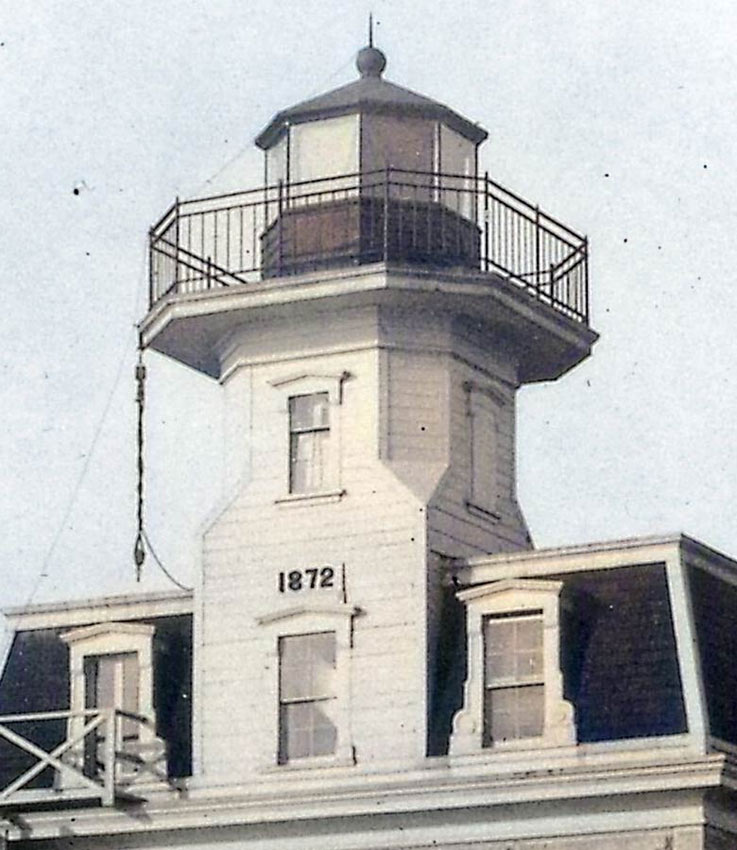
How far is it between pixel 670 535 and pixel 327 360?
4530mm

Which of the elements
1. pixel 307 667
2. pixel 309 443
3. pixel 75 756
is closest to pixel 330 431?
pixel 309 443

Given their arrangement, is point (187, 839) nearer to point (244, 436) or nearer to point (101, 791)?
point (101, 791)

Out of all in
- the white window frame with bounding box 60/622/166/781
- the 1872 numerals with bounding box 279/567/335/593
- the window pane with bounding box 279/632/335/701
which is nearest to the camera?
the window pane with bounding box 279/632/335/701

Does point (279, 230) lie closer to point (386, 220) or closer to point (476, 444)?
point (386, 220)

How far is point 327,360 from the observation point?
124 feet

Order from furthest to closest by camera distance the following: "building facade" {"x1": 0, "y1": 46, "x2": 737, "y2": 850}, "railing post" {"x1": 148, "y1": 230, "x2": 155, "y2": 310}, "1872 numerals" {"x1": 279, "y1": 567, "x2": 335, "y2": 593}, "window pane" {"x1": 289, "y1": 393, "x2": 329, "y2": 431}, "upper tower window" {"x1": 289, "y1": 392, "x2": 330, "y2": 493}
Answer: "railing post" {"x1": 148, "y1": 230, "x2": 155, "y2": 310} → "window pane" {"x1": 289, "y1": 393, "x2": 329, "y2": 431} → "upper tower window" {"x1": 289, "y1": 392, "x2": 330, "y2": 493} → "1872 numerals" {"x1": 279, "y1": 567, "x2": 335, "y2": 593} → "building facade" {"x1": 0, "y1": 46, "x2": 737, "y2": 850}

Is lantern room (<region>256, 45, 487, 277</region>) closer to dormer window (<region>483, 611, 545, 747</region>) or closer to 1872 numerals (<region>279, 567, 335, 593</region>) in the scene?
1872 numerals (<region>279, 567, 335, 593</region>)

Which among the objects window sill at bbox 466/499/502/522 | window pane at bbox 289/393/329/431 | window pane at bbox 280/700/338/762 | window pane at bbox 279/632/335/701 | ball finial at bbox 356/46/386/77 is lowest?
window pane at bbox 280/700/338/762

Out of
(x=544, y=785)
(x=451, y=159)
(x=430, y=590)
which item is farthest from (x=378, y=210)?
(x=544, y=785)

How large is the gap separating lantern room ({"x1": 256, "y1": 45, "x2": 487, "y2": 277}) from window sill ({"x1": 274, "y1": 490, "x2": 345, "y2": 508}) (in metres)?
2.57

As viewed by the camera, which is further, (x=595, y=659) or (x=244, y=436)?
(x=244, y=436)

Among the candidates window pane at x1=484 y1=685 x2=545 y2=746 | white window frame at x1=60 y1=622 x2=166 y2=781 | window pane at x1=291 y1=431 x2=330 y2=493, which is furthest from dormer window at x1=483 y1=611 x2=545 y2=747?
white window frame at x1=60 y1=622 x2=166 y2=781

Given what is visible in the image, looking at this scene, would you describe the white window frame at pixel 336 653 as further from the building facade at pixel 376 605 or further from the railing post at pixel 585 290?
the railing post at pixel 585 290

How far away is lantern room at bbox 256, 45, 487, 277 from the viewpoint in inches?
1484
